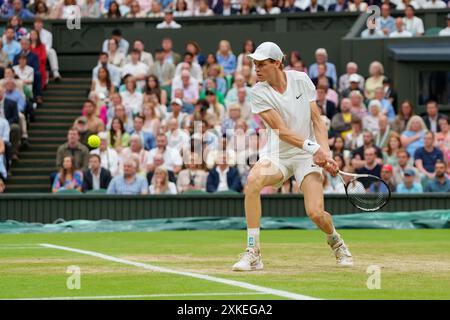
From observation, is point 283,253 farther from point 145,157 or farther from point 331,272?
point 145,157

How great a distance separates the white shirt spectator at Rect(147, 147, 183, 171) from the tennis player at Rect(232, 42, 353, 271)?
9.91 metres

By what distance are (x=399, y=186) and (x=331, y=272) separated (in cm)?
1032

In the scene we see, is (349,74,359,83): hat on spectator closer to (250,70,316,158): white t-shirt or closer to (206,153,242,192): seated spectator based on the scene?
(206,153,242,192): seated spectator

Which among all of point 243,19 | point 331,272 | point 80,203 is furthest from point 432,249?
point 243,19

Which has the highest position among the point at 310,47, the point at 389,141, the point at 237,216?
the point at 310,47

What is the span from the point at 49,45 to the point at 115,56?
2256 mm

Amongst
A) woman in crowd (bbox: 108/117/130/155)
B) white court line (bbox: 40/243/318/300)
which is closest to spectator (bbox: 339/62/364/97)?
woman in crowd (bbox: 108/117/130/155)

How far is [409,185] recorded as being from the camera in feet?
66.7

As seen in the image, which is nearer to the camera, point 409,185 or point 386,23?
point 409,185

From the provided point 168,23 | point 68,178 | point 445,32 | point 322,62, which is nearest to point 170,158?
point 68,178

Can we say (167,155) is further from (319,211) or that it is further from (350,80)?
(319,211)

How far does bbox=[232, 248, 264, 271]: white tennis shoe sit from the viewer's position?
1058cm
